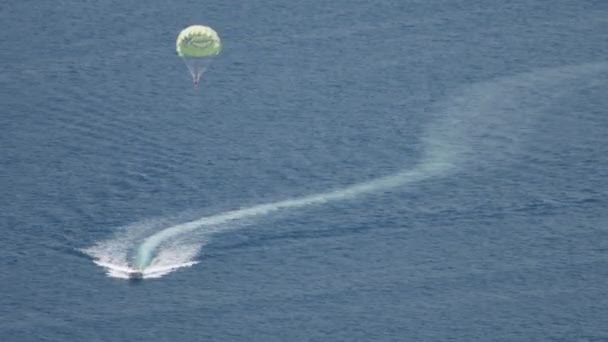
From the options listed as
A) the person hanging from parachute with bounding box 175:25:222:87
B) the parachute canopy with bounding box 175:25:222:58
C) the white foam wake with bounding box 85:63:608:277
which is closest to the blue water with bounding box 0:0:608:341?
the white foam wake with bounding box 85:63:608:277

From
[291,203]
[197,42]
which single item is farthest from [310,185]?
[197,42]

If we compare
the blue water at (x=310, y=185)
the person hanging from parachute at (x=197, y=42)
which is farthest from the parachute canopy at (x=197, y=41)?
the blue water at (x=310, y=185)

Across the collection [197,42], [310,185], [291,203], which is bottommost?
[291,203]

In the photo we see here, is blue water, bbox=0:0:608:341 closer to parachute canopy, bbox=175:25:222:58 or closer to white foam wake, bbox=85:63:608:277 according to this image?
white foam wake, bbox=85:63:608:277

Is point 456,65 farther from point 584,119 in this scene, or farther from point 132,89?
point 132,89

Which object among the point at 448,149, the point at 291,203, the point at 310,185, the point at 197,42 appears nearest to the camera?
the point at 291,203

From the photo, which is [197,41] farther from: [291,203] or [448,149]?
[448,149]

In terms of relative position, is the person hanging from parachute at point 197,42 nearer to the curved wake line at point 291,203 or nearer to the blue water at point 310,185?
the blue water at point 310,185
